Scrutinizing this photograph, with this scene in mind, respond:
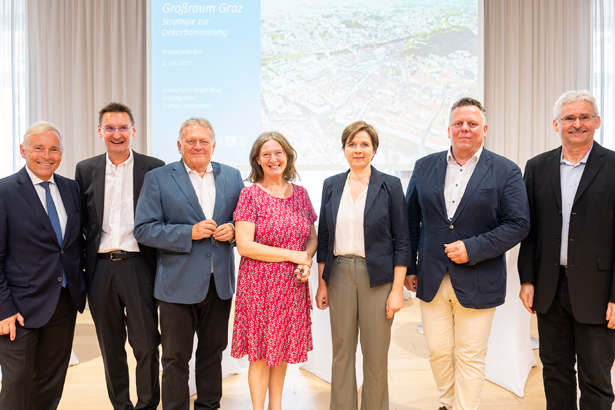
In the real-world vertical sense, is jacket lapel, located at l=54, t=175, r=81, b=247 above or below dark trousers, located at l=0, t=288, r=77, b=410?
above

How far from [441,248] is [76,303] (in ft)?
6.38

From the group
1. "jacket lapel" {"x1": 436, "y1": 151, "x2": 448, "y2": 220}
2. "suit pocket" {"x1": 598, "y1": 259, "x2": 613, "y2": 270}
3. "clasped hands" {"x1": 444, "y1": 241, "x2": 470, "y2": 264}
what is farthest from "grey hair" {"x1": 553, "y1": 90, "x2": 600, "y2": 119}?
"clasped hands" {"x1": 444, "y1": 241, "x2": 470, "y2": 264}

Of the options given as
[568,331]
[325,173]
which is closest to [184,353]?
[568,331]

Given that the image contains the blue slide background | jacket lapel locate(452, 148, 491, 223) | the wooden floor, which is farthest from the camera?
the blue slide background

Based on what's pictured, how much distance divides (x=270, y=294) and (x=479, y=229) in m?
1.10

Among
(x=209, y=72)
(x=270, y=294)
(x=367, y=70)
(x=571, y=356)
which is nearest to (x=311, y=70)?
Result: (x=367, y=70)

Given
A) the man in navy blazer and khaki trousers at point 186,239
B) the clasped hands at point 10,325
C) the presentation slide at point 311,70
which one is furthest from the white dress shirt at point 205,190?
the presentation slide at point 311,70

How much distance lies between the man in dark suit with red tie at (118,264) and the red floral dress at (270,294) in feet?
1.89

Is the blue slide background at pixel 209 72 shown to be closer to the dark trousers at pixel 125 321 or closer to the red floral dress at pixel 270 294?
the dark trousers at pixel 125 321

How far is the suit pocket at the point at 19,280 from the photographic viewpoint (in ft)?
6.60

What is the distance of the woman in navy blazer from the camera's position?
2.08 metres

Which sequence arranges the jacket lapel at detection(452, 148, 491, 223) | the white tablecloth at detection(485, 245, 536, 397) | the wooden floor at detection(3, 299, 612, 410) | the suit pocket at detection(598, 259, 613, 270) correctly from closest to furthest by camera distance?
the suit pocket at detection(598, 259, 613, 270)
the jacket lapel at detection(452, 148, 491, 223)
the wooden floor at detection(3, 299, 612, 410)
the white tablecloth at detection(485, 245, 536, 397)

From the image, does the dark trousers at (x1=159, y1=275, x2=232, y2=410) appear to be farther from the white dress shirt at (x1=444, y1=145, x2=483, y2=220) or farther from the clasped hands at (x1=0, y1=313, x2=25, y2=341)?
the white dress shirt at (x1=444, y1=145, x2=483, y2=220)

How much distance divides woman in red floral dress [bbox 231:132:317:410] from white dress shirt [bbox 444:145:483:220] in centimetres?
75
